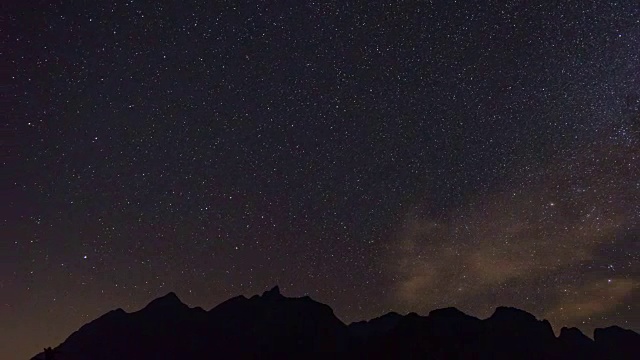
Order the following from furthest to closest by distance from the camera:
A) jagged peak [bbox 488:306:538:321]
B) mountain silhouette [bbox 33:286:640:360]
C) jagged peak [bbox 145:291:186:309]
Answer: jagged peak [bbox 145:291:186:309] → jagged peak [bbox 488:306:538:321] → mountain silhouette [bbox 33:286:640:360]

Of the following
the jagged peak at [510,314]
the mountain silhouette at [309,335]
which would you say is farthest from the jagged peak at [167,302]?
the jagged peak at [510,314]

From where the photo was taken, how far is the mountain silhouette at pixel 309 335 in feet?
290

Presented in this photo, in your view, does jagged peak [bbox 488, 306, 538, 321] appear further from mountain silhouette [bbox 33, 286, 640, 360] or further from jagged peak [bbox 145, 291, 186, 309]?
jagged peak [bbox 145, 291, 186, 309]

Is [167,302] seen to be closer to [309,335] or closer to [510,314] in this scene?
[309,335]

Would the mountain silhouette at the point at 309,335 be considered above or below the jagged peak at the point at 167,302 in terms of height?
below

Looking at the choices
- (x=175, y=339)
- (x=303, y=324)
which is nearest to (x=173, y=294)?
(x=175, y=339)

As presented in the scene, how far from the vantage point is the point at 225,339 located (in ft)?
337

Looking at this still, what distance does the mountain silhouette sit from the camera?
88.4 meters

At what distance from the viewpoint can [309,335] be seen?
4040 inches

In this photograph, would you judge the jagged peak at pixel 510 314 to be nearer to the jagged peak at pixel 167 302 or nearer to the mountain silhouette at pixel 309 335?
the mountain silhouette at pixel 309 335

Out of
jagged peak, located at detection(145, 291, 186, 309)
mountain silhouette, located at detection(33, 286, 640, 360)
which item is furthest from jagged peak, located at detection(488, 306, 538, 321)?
jagged peak, located at detection(145, 291, 186, 309)

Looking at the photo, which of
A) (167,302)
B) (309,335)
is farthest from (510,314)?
(167,302)

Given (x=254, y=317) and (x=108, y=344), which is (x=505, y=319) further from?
(x=108, y=344)

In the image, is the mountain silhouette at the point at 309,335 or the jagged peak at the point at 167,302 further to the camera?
the jagged peak at the point at 167,302
